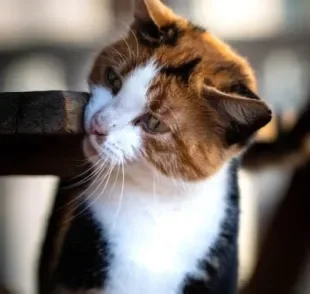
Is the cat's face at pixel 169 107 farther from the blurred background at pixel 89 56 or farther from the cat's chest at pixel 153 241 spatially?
the blurred background at pixel 89 56

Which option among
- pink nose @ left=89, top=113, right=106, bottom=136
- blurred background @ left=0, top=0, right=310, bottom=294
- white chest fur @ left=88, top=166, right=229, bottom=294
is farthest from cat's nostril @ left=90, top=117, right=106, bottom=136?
blurred background @ left=0, top=0, right=310, bottom=294

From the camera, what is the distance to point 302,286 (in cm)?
100

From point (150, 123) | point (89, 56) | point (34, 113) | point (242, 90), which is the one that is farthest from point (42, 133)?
point (89, 56)

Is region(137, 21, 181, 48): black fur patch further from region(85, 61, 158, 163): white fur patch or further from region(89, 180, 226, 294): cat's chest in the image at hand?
region(89, 180, 226, 294): cat's chest

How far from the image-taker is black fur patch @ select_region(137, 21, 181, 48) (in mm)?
787

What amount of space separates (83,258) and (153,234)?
94 mm

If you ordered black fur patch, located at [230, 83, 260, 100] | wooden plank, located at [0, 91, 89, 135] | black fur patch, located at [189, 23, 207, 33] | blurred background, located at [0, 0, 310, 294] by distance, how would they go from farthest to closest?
blurred background, located at [0, 0, 310, 294], black fur patch, located at [189, 23, 207, 33], black fur patch, located at [230, 83, 260, 100], wooden plank, located at [0, 91, 89, 135]

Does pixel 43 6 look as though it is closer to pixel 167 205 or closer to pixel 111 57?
pixel 111 57

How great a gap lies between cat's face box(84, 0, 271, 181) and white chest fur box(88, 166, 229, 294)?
0.06m

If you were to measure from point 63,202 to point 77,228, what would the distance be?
0.05 metres

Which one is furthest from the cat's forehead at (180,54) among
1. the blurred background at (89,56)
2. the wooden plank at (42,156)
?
the blurred background at (89,56)

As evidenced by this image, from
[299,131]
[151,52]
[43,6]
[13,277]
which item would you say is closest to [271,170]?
[299,131]

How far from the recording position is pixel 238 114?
71cm

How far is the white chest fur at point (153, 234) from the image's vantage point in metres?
0.78
